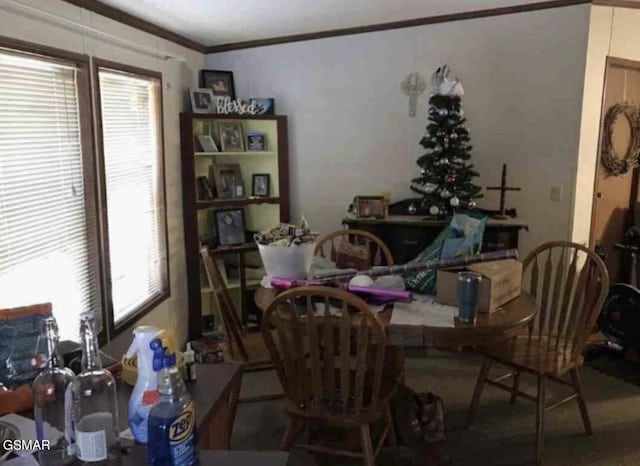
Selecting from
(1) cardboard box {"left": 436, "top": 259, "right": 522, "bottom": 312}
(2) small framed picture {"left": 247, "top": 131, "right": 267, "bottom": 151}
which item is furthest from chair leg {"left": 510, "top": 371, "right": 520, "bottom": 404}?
(2) small framed picture {"left": 247, "top": 131, "right": 267, "bottom": 151}

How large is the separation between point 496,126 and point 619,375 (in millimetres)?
1777

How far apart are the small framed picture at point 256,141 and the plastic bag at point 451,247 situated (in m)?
1.97

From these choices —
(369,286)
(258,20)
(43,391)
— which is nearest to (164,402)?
(43,391)

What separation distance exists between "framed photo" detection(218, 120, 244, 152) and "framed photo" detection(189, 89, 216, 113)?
0.13 meters

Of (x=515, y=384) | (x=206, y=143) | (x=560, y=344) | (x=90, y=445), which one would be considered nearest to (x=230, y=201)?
(x=206, y=143)

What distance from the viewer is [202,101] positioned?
386cm

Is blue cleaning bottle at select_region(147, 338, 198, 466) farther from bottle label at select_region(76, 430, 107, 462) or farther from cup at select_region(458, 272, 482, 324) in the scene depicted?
cup at select_region(458, 272, 482, 324)

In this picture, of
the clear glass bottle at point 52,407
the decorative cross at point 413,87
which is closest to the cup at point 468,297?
the clear glass bottle at point 52,407

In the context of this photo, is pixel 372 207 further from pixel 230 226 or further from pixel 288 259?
pixel 288 259

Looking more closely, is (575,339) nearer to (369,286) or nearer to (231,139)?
(369,286)

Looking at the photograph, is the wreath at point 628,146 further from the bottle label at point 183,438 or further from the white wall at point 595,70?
the bottle label at point 183,438

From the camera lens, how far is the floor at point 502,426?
2477mm

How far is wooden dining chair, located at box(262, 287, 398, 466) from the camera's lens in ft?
6.28

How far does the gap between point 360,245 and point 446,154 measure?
95 cm
